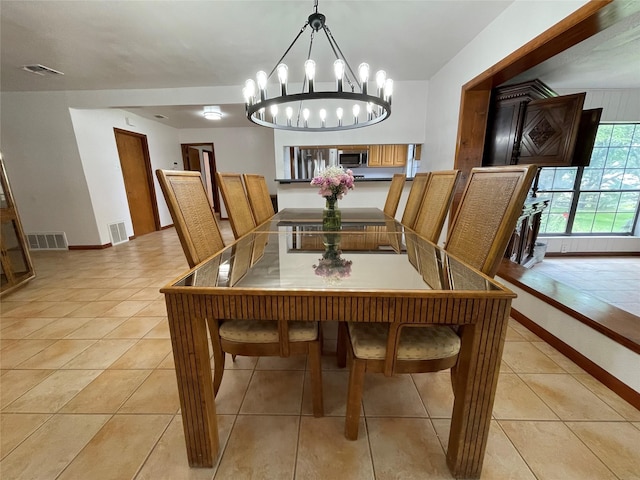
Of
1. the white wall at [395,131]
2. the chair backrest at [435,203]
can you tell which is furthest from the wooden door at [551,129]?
the white wall at [395,131]

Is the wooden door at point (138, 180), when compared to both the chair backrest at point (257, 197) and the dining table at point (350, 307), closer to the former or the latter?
the chair backrest at point (257, 197)

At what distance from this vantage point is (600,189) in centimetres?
425

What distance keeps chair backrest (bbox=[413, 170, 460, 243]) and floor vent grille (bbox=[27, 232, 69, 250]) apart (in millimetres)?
5317

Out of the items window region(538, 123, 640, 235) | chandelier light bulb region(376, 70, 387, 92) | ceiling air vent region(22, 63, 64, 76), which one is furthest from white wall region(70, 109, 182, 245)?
window region(538, 123, 640, 235)

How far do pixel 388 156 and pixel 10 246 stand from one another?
5580mm

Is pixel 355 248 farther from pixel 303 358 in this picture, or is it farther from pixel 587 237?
pixel 587 237

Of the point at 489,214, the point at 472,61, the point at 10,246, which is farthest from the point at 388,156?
the point at 10,246

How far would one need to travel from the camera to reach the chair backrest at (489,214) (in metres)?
0.91

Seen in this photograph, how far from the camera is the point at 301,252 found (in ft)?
4.11

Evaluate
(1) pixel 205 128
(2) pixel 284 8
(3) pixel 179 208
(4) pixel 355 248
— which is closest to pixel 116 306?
(3) pixel 179 208

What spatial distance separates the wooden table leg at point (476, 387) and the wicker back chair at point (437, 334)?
0.08 m

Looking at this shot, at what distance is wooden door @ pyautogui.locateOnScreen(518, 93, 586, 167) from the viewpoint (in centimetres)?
219

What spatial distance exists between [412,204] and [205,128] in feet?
19.6

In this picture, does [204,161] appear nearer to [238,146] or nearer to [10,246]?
[238,146]
